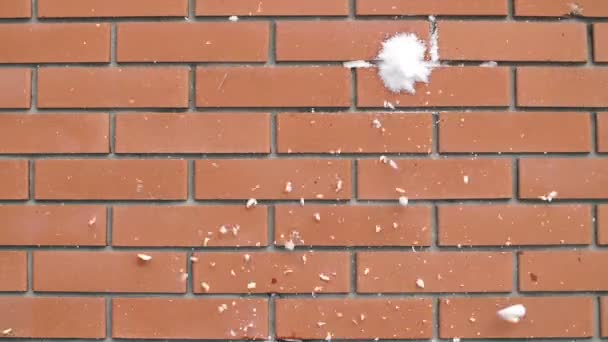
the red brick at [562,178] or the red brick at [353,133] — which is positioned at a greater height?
the red brick at [353,133]

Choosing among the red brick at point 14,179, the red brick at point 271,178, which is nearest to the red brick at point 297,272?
the red brick at point 271,178

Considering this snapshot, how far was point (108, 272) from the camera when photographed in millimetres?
1354

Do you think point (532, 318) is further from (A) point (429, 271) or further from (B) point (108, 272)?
(B) point (108, 272)

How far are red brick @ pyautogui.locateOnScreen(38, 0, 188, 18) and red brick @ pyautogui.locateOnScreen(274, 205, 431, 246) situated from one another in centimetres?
48

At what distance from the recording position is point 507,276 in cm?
135

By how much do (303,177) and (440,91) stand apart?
1.13ft

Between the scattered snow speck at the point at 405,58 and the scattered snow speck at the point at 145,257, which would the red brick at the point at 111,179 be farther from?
the scattered snow speck at the point at 405,58

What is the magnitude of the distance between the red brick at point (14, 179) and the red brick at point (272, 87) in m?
0.40

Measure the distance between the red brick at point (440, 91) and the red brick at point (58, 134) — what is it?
0.56m

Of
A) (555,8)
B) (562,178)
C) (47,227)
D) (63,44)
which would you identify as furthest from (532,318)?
(63,44)

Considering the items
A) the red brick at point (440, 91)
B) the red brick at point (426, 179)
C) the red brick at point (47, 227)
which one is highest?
the red brick at point (440, 91)

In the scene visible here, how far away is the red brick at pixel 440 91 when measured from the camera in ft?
4.42

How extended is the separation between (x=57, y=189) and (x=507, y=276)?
0.98 meters

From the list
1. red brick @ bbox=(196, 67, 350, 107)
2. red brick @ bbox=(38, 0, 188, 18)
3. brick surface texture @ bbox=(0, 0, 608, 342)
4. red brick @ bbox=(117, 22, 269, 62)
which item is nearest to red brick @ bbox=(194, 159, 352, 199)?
brick surface texture @ bbox=(0, 0, 608, 342)
